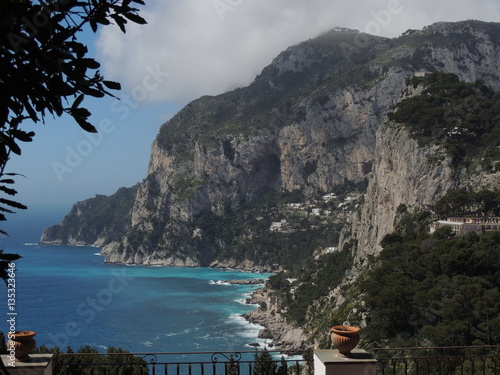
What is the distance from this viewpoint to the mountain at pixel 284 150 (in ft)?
209

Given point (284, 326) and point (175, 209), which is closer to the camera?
point (284, 326)

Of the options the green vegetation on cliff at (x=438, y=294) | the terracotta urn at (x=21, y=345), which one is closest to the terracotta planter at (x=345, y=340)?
the terracotta urn at (x=21, y=345)

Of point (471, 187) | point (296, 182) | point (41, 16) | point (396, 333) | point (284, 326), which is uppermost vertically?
point (296, 182)

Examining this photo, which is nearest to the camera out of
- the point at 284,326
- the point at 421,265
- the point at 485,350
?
the point at 485,350

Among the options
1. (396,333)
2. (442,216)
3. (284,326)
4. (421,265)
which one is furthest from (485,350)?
(284,326)

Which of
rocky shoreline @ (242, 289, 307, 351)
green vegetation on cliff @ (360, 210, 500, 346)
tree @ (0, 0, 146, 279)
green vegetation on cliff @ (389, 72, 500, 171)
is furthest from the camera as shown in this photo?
rocky shoreline @ (242, 289, 307, 351)

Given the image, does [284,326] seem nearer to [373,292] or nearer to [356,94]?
[373,292]

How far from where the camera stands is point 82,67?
1.64 meters

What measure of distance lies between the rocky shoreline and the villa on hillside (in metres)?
11.1

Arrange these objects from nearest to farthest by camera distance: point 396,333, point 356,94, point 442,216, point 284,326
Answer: point 396,333, point 442,216, point 284,326, point 356,94

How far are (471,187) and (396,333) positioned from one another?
10115 millimetres

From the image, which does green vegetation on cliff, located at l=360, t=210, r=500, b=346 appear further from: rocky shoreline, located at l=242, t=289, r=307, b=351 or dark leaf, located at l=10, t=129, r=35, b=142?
dark leaf, located at l=10, t=129, r=35, b=142

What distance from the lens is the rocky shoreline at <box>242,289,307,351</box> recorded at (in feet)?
103

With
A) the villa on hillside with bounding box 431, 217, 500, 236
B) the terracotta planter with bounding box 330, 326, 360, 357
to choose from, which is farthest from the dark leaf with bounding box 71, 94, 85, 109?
the villa on hillside with bounding box 431, 217, 500, 236
